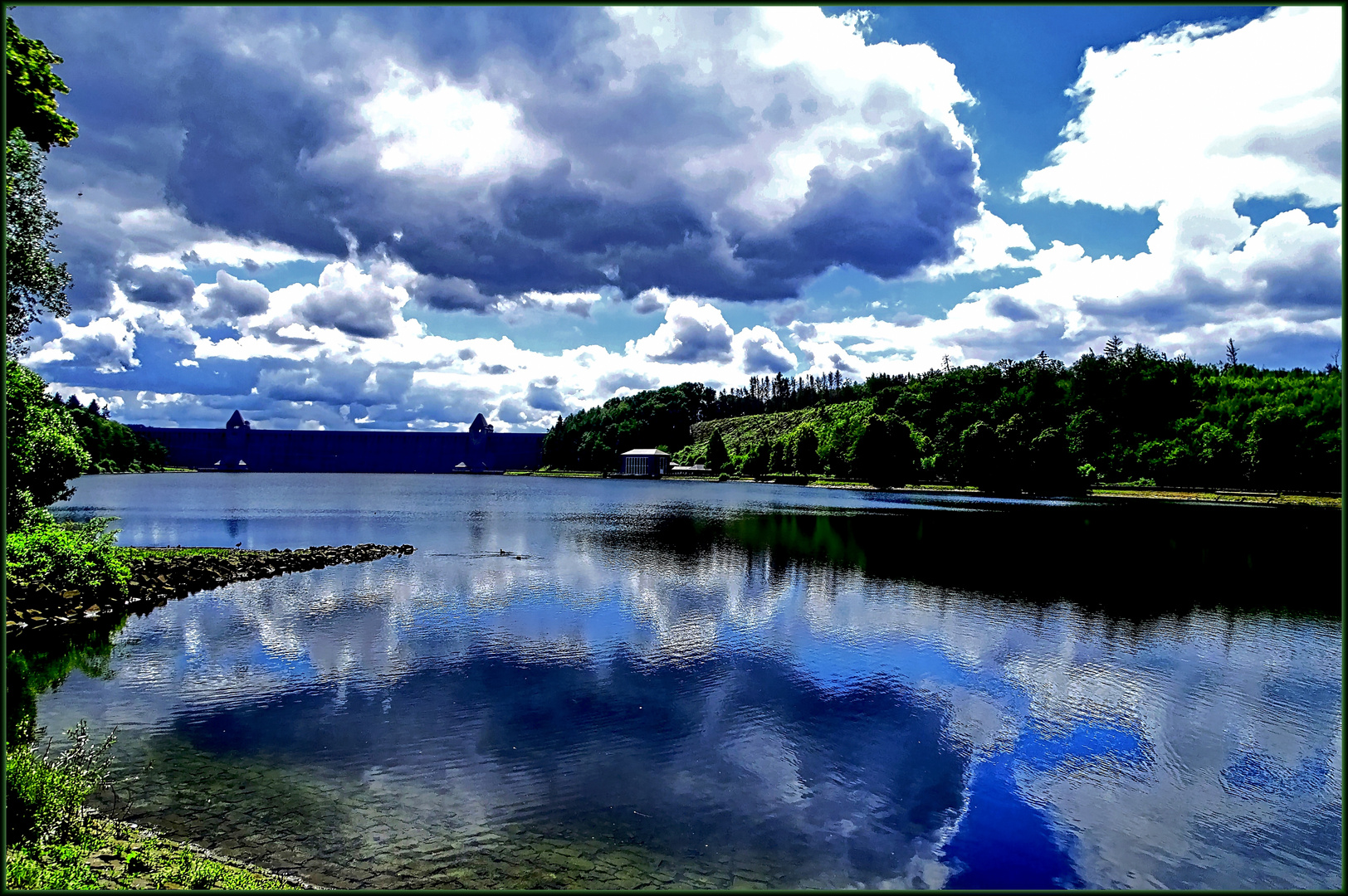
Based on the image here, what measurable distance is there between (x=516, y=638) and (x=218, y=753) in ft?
40.6

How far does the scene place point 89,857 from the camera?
39.1 feet

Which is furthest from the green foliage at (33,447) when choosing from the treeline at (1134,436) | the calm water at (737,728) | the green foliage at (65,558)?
the treeline at (1134,436)

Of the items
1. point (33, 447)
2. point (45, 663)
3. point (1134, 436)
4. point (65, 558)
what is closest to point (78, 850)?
point (45, 663)

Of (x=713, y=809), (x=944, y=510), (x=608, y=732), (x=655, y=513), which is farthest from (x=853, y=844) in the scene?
(x=944, y=510)

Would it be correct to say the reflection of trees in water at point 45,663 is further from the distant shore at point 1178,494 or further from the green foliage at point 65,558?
the distant shore at point 1178,494

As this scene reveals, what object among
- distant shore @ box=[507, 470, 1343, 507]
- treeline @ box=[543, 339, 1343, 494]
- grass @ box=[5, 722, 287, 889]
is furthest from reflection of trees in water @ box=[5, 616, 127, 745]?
treeline @ box=[543, 339, 1343, 494]

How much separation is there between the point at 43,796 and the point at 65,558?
83.0 feet

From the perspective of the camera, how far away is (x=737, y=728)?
65.4 ft

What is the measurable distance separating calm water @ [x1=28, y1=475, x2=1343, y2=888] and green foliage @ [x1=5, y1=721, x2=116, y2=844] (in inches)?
49.4

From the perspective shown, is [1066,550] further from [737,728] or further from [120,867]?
[120,867]

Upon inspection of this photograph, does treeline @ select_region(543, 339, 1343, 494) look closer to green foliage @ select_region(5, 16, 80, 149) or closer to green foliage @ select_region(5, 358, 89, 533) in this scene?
green foliage @ select_region(5, 358, 89, 533)

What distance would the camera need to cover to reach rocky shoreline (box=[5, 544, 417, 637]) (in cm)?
3005

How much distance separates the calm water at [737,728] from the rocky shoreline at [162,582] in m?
1.99

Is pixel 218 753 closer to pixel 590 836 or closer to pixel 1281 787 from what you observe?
pixel 590 836
